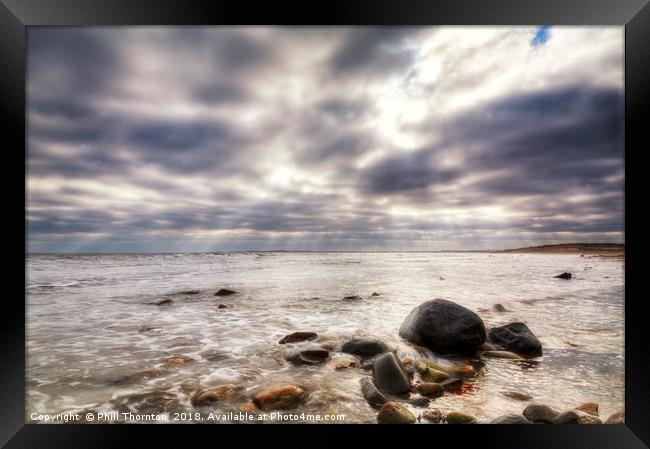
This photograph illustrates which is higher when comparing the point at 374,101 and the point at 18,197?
the point at 374,101

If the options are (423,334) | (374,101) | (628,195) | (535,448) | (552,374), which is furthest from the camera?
(374,101)

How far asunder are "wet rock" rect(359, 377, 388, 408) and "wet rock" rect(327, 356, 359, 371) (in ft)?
1.39

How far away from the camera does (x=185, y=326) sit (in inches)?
181

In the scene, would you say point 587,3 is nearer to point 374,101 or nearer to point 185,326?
point 374,101

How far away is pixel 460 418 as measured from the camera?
2.27 m

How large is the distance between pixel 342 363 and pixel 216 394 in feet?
4.88

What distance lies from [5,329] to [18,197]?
1192 millimetres

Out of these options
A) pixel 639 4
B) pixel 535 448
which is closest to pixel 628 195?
pixel 639 4

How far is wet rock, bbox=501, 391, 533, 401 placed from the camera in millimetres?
2560

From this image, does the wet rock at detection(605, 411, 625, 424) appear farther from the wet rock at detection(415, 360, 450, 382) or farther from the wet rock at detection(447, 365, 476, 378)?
the wet rock at detection(415, 360, 450, 382)

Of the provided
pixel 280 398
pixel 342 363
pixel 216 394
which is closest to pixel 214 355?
pixel 216 394

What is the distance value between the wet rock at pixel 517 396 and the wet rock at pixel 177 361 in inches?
149

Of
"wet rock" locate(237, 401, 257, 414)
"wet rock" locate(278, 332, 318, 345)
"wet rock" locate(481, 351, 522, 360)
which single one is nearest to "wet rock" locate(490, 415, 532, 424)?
"wet rock" locate(481, 351, 522, 360)

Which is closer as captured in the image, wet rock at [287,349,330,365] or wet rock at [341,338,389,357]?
wet rock at [287,349,330,365]
